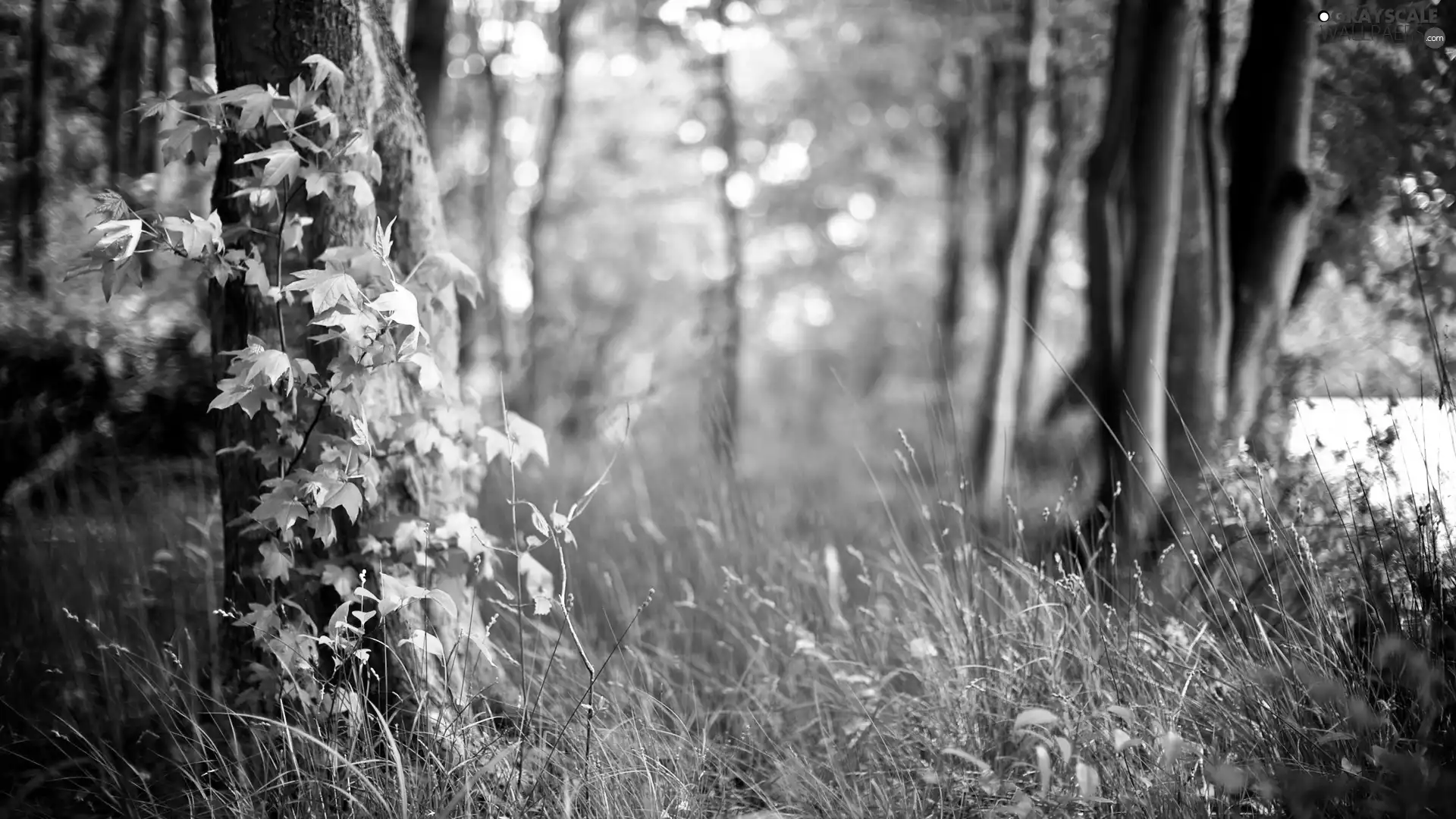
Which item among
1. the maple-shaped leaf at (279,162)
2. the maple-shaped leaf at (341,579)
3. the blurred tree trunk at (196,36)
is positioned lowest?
the maple-shaped leaf at (341,579)

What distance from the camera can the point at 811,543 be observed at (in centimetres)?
383

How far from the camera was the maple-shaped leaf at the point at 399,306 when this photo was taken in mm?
1618

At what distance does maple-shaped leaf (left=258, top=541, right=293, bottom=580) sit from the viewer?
1873 millimetres

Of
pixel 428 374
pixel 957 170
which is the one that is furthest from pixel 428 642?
pixel 957 170

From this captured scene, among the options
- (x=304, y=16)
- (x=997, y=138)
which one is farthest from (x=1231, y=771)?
(x=997, y=138)

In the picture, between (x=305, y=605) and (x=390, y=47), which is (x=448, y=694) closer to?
(x=305, y=605)

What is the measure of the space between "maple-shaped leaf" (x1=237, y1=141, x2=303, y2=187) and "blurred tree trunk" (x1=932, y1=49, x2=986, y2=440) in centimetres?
603

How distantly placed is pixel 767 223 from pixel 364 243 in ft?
28.8

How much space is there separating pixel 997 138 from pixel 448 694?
744cm

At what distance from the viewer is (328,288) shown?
1.63 metres

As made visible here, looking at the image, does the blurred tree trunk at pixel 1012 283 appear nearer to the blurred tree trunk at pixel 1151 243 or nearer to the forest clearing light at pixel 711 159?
the blurred tree trunk at pixel 1151 243

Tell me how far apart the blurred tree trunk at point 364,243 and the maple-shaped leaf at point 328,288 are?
0.28 metres

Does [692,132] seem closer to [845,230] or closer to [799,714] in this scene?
[845,230]

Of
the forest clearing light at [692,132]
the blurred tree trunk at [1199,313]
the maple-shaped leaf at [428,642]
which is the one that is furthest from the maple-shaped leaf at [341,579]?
the forest clearing light at [692,132]
